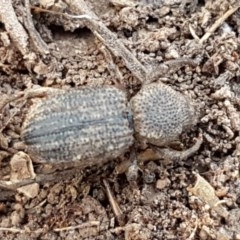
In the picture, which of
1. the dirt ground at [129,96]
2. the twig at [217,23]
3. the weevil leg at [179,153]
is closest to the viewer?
the dirt ground at [129,96]

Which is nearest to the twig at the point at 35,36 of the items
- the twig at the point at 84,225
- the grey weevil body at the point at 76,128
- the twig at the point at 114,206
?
the grey weevil body at the point at 76,128

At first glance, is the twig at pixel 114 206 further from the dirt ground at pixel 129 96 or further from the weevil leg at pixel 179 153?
the weevil leg at pixel 179 153

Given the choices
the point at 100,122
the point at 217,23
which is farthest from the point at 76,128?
the point at 217,23

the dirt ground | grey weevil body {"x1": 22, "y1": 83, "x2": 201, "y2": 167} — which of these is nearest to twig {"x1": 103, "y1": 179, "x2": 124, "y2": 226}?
the dirt ground

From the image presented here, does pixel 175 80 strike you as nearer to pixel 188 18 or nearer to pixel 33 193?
pixel 188 18

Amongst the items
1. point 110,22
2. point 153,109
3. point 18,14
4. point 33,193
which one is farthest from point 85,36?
point 33,193

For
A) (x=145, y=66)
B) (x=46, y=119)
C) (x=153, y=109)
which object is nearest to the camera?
(x=46, y=119)

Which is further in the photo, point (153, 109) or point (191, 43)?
point (191, 43)
